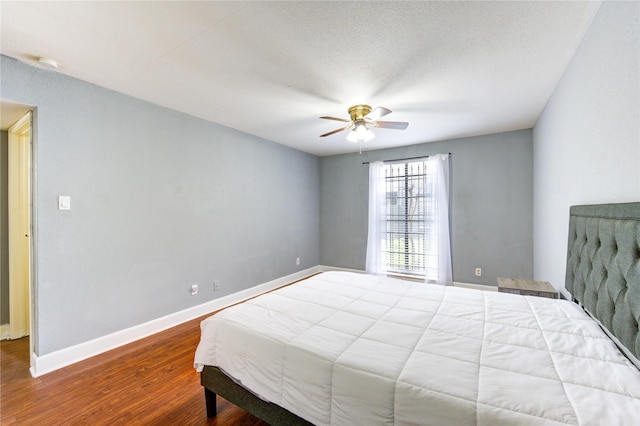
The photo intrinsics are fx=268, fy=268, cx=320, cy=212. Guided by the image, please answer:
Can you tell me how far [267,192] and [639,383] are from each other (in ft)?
12.9

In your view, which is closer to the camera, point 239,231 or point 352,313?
point 352,313

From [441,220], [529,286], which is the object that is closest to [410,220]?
[441,220]

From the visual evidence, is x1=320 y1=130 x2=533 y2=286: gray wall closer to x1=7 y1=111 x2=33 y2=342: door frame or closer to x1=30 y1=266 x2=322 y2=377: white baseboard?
x1=30 y1=266 x2=322 y2=377: white baseboard

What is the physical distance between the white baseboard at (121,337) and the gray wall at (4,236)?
1029mm

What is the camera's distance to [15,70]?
200 cm

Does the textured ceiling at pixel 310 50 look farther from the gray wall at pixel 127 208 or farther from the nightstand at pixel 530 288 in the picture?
the nightstand at pixel 530 288

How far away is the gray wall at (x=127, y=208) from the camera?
2.16 meters

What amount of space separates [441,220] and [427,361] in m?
3.37

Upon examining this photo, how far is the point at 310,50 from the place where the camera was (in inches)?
75.1

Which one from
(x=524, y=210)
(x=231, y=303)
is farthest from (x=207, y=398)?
(x=524, y=210)

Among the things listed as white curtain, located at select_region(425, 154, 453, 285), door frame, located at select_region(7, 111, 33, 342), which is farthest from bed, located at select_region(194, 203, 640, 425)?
door frame, located at select_region(7, 111, 33, 342)

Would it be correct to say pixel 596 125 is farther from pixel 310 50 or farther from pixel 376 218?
pixel 376 218

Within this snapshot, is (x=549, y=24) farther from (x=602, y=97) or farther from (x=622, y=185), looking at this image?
(x=622, y=185)

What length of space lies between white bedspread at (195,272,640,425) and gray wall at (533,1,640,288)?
0.81m
